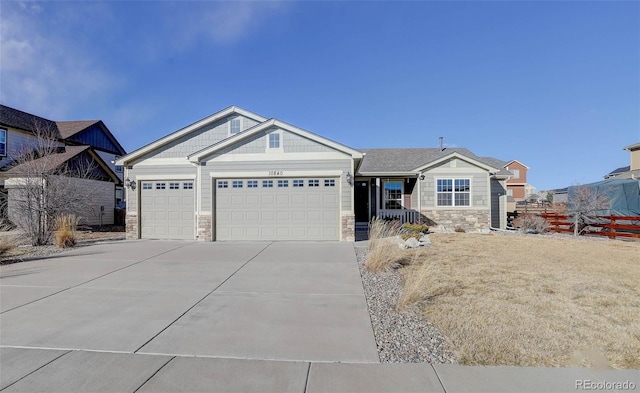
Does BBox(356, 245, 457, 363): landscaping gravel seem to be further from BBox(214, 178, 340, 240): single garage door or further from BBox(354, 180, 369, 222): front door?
BBox(354, 180, 369, 222): front door

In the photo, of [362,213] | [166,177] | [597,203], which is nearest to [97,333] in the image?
[166,177]

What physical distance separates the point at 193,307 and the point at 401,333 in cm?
336

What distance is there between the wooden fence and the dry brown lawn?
21.3 feet

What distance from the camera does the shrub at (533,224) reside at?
16.6 metres

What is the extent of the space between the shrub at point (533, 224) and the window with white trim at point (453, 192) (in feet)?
11.6

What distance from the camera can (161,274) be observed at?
7266mm

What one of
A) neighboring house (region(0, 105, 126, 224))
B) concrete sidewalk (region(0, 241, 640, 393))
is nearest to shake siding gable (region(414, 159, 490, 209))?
concrete sidewalk (region(0, 241, 640, 393))

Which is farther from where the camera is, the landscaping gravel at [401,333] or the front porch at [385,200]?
the front porch at [385,200]

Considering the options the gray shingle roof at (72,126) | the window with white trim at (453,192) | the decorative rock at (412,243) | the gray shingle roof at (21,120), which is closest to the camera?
the decorative rock at (412,243)

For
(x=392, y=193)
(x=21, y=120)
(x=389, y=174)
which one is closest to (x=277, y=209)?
(x=389, y=174)

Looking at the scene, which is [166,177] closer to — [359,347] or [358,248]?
[358,248]

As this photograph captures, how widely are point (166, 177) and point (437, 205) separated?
13863mm

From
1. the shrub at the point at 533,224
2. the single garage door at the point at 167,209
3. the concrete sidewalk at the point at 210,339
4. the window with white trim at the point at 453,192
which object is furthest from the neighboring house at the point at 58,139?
the shrub at the point at 533,224

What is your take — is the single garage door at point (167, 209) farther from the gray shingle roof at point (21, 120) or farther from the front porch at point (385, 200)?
the gray shingle roof at point (21, 120)
